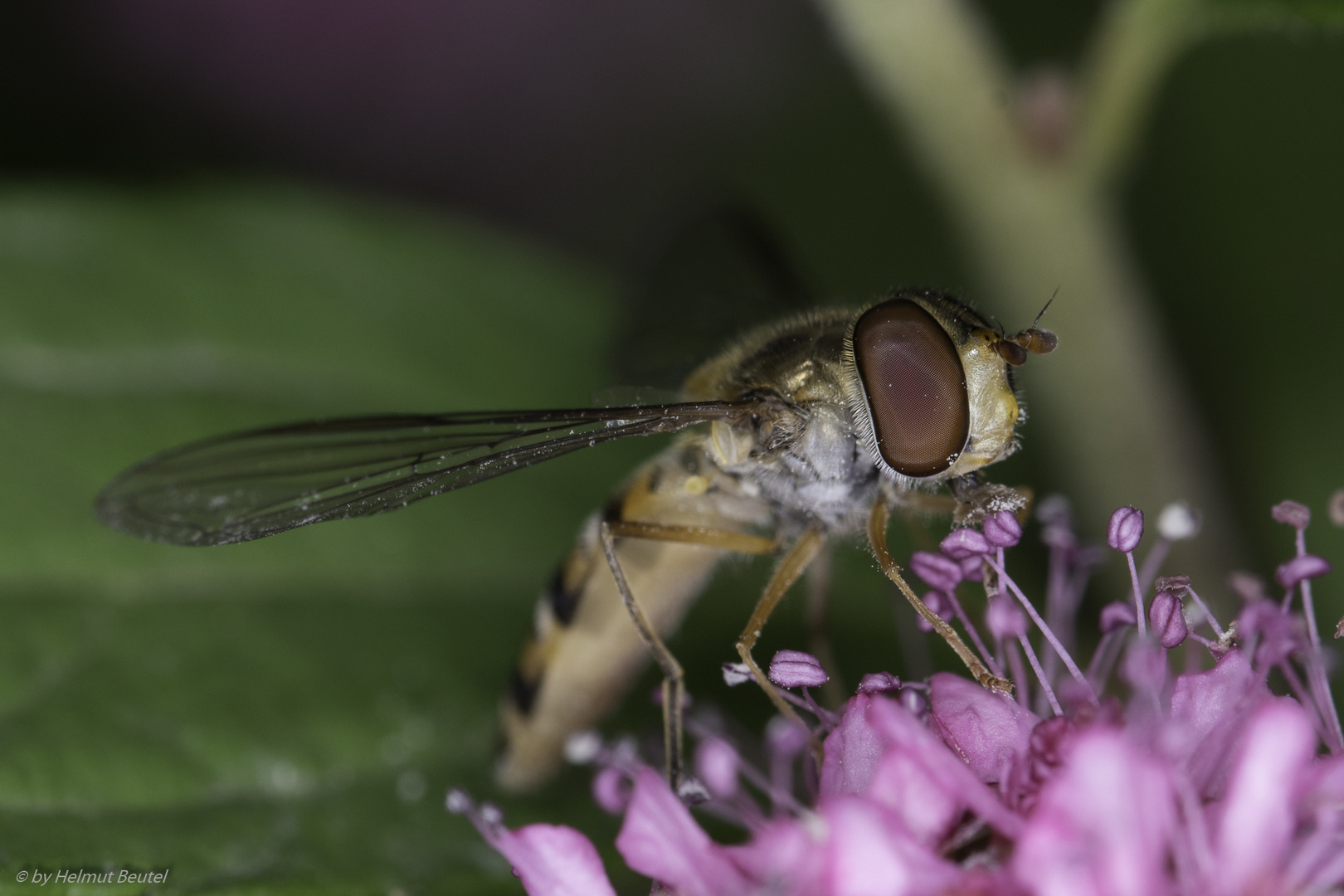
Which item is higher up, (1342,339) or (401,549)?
(1342,339)

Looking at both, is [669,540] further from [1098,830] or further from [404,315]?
[404,315]

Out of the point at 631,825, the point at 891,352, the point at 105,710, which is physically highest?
the point at 891,352

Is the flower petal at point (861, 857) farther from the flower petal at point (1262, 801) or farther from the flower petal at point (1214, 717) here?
the flower petal at point (1214, 717)

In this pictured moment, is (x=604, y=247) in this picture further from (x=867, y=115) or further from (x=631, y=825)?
(x=631, y=825)

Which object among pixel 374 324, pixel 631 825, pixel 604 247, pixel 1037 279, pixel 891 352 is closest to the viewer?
pixel 631 825

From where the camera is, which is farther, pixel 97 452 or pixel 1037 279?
pixel 1037 279

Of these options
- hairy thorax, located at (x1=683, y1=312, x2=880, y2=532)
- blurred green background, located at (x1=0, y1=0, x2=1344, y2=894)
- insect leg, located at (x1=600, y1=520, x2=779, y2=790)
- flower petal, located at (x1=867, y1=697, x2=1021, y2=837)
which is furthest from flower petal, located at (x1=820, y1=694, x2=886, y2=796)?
blurred green background, located at (x1=0, y1=0, x2=1344, y2=894)

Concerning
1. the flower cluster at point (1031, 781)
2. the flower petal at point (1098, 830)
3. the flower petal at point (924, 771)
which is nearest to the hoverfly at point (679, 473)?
the flower cluster at point (1031, 781)

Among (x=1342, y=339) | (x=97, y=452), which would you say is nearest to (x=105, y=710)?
(x=97, y=452)
